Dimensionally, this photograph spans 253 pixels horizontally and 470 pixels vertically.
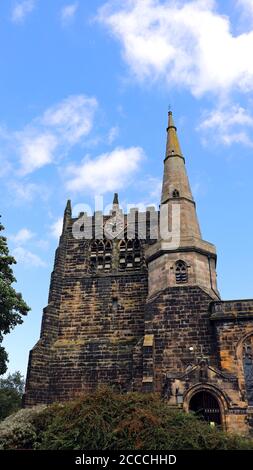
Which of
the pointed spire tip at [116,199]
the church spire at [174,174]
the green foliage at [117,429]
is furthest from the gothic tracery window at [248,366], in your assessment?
the pointed spire tip at [116,199]

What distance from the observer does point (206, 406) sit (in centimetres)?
1638

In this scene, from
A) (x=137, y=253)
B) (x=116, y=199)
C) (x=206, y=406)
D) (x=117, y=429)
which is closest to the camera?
(x=117, y=429)

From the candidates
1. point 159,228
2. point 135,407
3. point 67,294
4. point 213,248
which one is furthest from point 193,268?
point 135,407

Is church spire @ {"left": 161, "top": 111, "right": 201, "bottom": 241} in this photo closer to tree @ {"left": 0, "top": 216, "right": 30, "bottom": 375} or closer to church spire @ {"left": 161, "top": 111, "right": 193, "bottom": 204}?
church spire @ {"left": 161, "top": 111, "right": 193, "bottom": 204}

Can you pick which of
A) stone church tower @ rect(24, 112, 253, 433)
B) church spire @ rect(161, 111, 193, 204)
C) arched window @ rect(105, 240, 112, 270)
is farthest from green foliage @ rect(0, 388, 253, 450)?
church spire @ rect(161, 111, 193, 204)

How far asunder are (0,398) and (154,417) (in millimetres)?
25896

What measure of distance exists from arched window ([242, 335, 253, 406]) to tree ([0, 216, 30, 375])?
32.5 feet

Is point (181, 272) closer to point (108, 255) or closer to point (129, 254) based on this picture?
point (129, 254)

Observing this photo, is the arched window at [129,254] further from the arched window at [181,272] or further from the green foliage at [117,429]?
the green foliage at [117,429]

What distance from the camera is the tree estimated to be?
19125 millimetres

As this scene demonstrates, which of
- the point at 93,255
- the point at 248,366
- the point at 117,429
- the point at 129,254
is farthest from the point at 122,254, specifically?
the point at 117,429

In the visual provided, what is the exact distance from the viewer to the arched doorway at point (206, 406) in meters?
16.1

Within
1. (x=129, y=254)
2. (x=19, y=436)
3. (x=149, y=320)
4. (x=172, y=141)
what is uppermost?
(x=172, y=141)

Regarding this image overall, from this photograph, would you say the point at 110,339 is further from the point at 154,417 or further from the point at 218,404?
the point at 154,417
